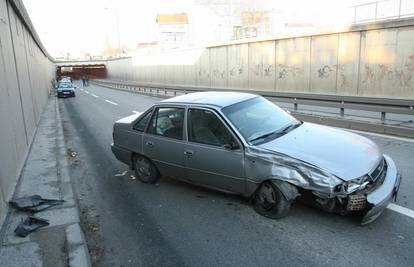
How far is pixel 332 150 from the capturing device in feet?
15.1

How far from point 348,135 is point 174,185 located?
286cm

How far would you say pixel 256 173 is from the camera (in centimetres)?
467

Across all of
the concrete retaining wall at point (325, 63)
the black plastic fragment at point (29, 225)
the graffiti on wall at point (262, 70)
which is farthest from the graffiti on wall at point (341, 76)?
the black plastic fragment at point (29, 225)

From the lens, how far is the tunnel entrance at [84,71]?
3449 inches

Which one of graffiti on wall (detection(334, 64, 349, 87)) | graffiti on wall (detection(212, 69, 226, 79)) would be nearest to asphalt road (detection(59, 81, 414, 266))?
graffiti on wall (detection(334, 64, 349, 87))

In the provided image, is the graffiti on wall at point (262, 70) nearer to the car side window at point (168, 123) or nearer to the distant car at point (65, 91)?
the car side window at point (168, 123)

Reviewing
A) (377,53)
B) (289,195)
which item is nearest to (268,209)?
(289,195)

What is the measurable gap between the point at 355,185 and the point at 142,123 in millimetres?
3700

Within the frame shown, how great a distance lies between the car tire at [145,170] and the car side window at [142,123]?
0.49 m

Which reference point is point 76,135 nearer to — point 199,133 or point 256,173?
point 199,133

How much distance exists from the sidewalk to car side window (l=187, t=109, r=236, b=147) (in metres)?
1.99

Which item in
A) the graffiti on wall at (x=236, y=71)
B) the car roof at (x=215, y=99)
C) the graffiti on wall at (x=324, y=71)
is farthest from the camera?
the graffiti on wall at (x=236, y=71)

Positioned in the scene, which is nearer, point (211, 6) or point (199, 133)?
point (199, 133)

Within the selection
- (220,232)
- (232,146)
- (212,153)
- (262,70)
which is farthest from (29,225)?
(262,70)
